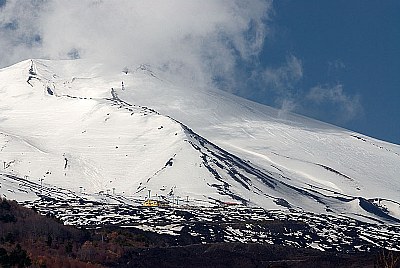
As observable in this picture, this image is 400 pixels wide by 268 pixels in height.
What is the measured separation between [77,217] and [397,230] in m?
59.1

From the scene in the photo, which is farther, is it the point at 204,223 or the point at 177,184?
the point at 177,184

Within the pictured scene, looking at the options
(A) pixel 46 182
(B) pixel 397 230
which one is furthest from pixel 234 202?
(A) pixel 46 182

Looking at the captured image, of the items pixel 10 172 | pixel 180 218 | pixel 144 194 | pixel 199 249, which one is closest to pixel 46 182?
pixel 10 172

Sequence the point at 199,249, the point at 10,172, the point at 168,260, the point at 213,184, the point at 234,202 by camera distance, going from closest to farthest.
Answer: the point at 168,260 < the point at 199,249 < the point at 234,202 < the point at 213,184 < the point at 10,172

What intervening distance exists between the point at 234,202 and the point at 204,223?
55.0 meters

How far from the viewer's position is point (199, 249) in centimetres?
7175

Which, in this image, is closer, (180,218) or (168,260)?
(168,260)

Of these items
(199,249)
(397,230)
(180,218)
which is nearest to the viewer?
(199,249)

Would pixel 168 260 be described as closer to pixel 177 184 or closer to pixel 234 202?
pixel 234 202

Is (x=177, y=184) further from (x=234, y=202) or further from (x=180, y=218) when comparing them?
(x=180, y=218)

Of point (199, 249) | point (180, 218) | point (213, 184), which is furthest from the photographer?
point (213, 184)

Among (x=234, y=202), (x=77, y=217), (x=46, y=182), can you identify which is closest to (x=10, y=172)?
(x=46, y=182)

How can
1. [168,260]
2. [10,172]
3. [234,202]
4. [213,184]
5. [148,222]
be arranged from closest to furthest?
1. [168,260]
2. [148,222]
3. [234,202]
4. [213,184]
5. [10,172]

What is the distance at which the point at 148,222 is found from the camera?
360ft
